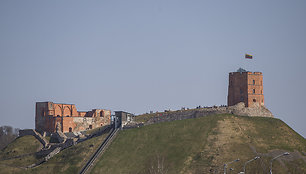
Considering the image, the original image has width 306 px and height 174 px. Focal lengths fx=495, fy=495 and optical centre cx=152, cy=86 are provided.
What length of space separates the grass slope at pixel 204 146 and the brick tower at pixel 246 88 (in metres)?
5.68

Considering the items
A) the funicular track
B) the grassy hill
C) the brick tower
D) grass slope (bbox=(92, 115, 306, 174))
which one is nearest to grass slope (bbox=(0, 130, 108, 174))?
the grassy hill

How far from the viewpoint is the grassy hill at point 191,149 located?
95312mm

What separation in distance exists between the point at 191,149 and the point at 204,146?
272 centimetres

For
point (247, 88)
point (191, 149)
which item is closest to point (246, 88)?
point (247, 88)

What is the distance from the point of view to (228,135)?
340ft

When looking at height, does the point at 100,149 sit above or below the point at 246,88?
below

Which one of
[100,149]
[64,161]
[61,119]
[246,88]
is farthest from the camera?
[61,119]

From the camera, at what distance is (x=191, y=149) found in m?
101

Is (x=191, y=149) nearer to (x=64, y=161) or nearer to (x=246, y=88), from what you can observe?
(x=246, y=88)

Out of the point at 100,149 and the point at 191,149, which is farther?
the point at 100,149

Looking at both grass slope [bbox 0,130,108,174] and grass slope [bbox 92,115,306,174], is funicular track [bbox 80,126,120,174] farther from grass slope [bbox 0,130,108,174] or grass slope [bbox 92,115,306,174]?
grass slope [bbox 92,115,306,174]

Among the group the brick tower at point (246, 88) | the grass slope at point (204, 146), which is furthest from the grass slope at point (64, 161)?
the brick tower at point (246, 88)

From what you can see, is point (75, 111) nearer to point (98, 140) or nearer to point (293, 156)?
point (98, 140)

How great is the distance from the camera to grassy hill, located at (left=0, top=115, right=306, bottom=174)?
95.3m
